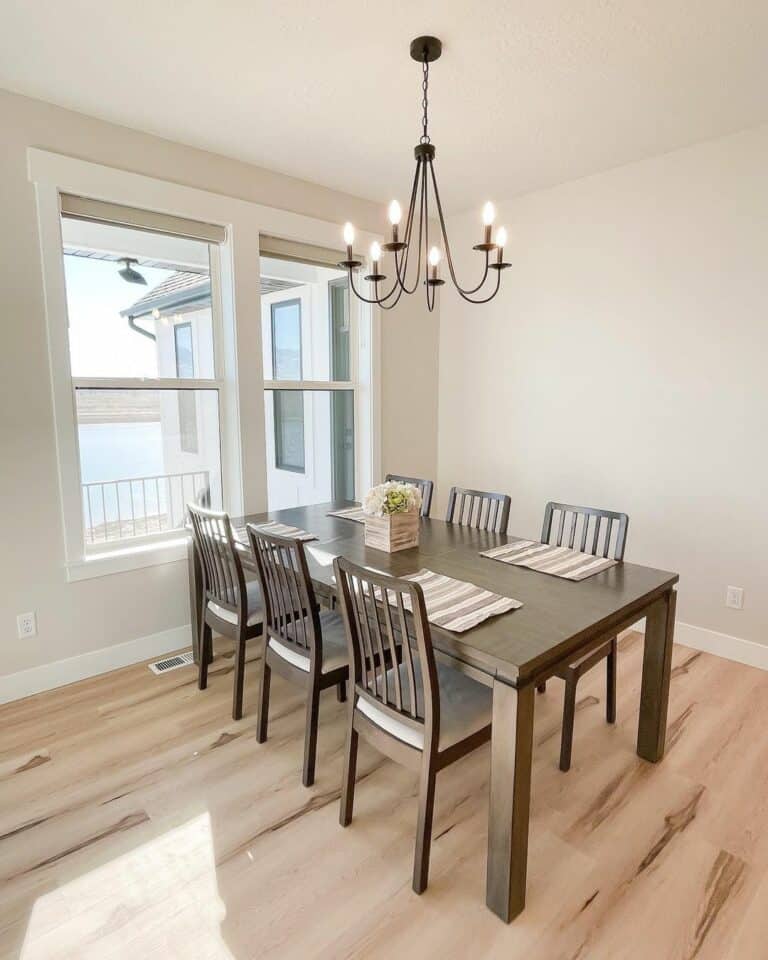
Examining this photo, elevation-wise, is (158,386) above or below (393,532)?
above

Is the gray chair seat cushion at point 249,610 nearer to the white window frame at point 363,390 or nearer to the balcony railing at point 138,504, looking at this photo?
the balcony railing at point 138,504

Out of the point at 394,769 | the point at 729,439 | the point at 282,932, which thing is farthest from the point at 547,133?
the point at 282,932

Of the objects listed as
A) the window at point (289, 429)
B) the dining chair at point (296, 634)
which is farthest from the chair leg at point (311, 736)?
the window at point (289, 429)

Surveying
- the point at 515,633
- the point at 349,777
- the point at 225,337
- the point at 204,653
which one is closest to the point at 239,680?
the point at 204,653

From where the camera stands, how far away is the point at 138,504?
3303 millimetres

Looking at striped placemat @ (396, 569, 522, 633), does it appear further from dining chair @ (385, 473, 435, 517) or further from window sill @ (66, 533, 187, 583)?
window sill @ (66, 533, 187, 583)

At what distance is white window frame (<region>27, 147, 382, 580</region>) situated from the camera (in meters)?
2.62

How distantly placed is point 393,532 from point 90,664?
1789 millimetres

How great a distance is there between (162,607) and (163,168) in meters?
2.37

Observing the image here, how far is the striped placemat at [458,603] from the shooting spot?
1.73 meters

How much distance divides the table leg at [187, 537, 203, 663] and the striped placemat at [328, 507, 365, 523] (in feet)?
2.45

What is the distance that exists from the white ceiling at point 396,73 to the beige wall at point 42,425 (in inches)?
4.6

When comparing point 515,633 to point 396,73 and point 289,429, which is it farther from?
point 289,429

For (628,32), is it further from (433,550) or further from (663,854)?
(663,854)
